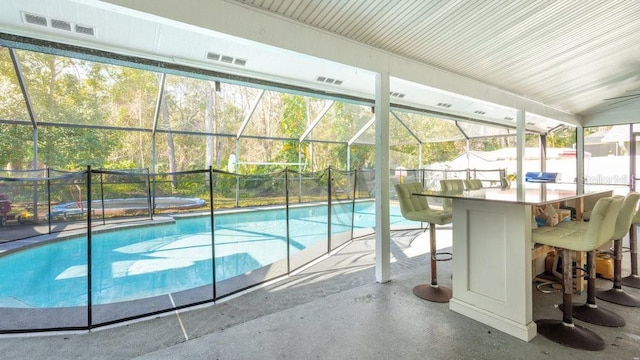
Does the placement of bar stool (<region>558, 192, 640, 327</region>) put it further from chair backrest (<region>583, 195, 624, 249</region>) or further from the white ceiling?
the white ceiling

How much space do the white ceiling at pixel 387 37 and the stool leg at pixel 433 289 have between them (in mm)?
2029

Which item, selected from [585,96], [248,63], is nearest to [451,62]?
[248,63]

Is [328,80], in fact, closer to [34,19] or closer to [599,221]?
[34,19]

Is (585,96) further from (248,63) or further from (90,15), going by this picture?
(90,15)

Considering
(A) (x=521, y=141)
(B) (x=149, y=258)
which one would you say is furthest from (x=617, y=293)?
(B) (x=149, y=258)

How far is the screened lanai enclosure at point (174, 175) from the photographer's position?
3900 millimetres

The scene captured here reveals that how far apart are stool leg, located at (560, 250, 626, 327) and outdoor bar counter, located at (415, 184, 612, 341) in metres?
0.64

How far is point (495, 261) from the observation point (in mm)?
2449

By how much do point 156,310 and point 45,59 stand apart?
818 centimetres

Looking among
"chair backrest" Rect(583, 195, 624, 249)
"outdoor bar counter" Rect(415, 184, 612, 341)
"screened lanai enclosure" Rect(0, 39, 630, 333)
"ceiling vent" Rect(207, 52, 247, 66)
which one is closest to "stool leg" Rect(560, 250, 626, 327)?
"chair backrest" Rect(583, 195, 624, 249)

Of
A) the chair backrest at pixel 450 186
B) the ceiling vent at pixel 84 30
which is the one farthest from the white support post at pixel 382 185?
the ceiling vent at pixel 84 30

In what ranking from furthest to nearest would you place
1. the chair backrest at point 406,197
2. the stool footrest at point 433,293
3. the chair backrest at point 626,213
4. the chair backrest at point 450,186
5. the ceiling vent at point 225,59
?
1. the ceiling vent at point 225,59
2. the chair backrest at point 450,186
3. the chair backrest at point 406,197
4. the stool footrest at point 433,293
5. the chair backrest at point 626,213

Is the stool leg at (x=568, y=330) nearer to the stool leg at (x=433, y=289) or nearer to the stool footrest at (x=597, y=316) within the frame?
the stool footrest at (x=597, y=316)

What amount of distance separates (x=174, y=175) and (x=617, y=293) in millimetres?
6548
